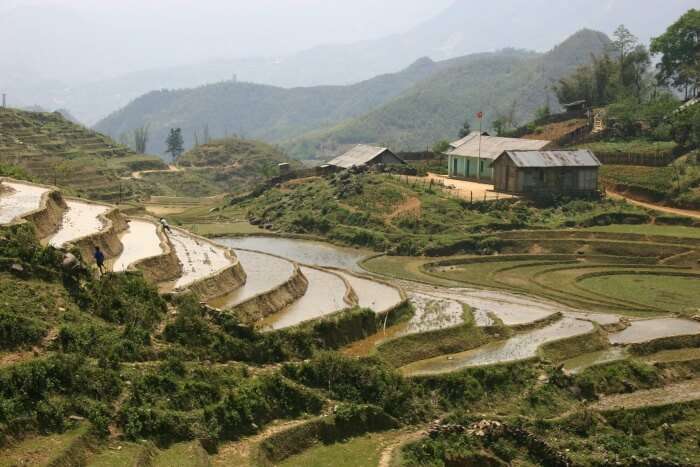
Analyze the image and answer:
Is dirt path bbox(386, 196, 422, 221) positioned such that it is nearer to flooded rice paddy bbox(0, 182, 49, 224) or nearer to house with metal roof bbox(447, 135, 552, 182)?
house with metal roof bbox(447, 135, 552, 182)

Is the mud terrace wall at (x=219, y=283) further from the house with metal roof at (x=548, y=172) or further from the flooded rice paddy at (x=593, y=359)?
the house with metal roof at (x=548, y=172)

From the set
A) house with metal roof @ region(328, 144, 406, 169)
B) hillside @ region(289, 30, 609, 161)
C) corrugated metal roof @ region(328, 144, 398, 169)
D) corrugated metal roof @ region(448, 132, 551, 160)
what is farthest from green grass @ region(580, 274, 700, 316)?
hillside @ region(289, 30, 609, 161)

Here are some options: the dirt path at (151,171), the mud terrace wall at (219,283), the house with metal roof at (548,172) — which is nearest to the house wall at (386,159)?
the house with metal roof at (548,172)

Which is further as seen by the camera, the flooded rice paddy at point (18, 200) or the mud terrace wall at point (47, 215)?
the flooded rice paddy at point (18, 200)

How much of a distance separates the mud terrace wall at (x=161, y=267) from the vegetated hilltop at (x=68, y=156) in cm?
3175

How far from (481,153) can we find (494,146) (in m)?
1.10

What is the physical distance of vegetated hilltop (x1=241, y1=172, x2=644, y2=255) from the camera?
161 ft

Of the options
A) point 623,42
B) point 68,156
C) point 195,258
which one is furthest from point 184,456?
point 623,42

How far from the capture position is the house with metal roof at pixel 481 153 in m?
61.2

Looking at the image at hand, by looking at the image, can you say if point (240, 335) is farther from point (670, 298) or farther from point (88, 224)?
point (670, 298)

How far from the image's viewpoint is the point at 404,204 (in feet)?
179

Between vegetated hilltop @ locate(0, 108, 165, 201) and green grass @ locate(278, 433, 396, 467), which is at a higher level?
vegetated hilltop @ locate(0, 108, 165, 201)

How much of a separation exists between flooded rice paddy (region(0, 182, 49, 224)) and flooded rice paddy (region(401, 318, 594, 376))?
13.8 meters

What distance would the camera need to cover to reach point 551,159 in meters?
55.9
